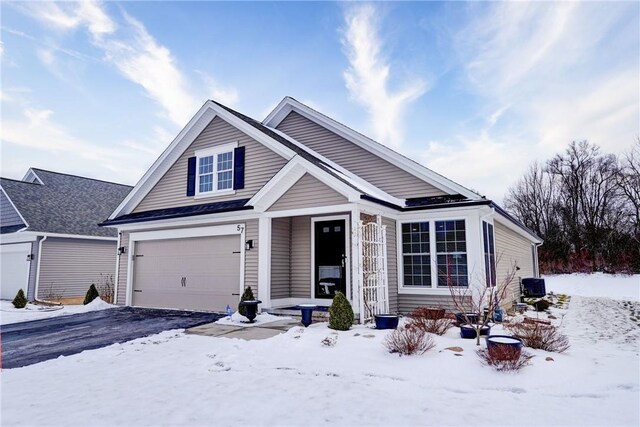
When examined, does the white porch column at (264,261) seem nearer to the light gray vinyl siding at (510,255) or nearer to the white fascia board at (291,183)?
the white fascia board at (291,183)

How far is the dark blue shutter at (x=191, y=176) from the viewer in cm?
1295

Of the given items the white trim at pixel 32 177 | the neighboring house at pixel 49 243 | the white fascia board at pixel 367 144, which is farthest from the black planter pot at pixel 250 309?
the white trim at pixel 32 177

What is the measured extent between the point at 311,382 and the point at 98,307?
10.4 m

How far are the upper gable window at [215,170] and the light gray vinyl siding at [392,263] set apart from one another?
494 cm

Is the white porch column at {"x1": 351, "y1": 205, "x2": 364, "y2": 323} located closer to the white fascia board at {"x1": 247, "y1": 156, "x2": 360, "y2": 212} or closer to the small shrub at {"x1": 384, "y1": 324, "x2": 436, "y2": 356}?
the white fascia board at {"x1": 247, "y1": 156, "x2": 360, "y2": 212}

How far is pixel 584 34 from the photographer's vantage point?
11.2 meters

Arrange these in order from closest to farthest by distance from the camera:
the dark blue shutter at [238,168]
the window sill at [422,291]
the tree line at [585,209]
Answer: the window sill at [422,291], the dark blue shutter at [238,168], the tree line at [585,209]

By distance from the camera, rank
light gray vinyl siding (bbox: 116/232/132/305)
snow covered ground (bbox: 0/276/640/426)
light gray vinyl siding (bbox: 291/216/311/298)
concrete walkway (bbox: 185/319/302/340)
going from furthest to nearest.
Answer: light gray vinyl siding (bbox: 116/232/132/305), light gray vinyl siding (bbox: 291/216/311/298), concrete walkway (bbox: 185/319/302/340), snow covered ground (bbox: 0/276/640/426)

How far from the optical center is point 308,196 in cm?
967

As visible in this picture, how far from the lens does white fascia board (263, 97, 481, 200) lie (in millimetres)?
10422

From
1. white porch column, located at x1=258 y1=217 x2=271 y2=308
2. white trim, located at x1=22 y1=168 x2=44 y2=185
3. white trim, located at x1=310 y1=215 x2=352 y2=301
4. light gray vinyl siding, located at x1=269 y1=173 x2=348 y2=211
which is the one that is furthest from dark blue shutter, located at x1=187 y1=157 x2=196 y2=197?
white trim, located at x1=22 y1=168 x2=44 y2=185

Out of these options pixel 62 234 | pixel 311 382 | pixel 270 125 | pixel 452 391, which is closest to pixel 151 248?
pixel 270 125

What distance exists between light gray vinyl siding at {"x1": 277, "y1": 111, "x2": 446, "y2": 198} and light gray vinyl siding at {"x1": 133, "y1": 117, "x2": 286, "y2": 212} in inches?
85.3

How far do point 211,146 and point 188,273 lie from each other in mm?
4090
